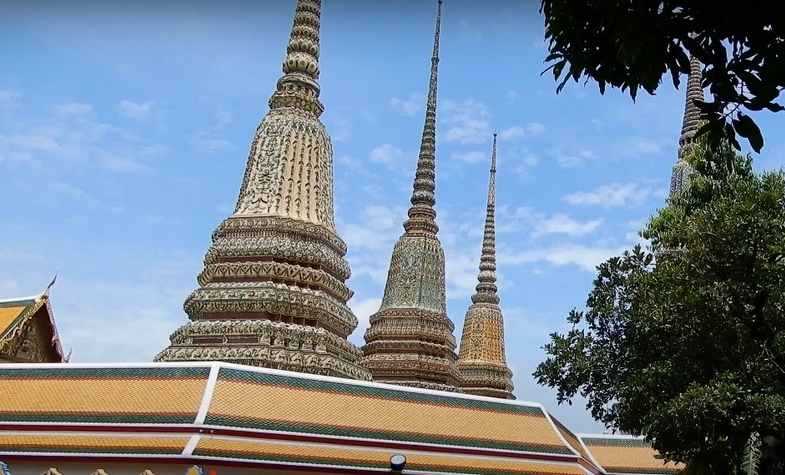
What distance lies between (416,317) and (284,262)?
7.53 metres

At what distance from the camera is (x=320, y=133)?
2141cm

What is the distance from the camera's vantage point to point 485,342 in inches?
1256

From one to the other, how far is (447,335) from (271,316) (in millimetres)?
8821

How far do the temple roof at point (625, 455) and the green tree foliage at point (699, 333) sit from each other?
7.13m

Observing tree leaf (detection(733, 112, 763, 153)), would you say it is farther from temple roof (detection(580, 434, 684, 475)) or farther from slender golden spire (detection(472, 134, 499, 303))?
slender golden spire (detection(472, 134, 499, 303))

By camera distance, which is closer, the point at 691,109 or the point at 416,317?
the point at 691,109

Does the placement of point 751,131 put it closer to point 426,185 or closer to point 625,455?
point 625,455

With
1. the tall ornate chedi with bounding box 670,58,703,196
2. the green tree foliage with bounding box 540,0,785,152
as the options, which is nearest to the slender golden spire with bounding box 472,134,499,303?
the tall ornate chedi with bounding box 670,58,703,196

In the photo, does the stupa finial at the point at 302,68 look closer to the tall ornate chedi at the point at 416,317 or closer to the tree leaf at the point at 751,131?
the tall ornate chedi at the point at 416,317

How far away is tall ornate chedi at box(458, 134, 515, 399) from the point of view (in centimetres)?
3088

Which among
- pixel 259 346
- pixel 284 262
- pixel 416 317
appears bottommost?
pixel 259 346

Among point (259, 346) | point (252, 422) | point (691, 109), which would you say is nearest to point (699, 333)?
point (252, 422)

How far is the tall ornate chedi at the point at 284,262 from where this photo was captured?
1831 centimetres

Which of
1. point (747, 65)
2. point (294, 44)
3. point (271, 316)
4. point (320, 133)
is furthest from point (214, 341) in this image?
point (747, 65)
